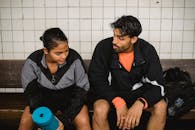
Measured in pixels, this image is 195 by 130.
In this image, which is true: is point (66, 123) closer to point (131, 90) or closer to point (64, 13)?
point (131, 90)

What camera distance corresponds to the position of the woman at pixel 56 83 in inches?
110

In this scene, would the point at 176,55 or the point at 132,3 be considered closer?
the point at 132,3

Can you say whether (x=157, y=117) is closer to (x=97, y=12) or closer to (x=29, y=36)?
(x=97, y=12)

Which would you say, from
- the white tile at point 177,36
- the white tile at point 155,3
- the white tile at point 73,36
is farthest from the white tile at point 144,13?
the white tile at point 73,36

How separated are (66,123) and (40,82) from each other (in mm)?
528

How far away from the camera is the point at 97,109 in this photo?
2795 mm

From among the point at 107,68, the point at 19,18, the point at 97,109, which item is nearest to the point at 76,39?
the point at 19,18

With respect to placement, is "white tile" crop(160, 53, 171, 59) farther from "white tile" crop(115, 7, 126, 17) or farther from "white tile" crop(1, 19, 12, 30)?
"white tile" crop(1, 19, 12, 30)

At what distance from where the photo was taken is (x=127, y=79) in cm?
309

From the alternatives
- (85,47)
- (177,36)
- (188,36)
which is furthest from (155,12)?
(85,47)

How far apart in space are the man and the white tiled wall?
894 millimetres

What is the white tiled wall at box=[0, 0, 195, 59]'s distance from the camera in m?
3.90

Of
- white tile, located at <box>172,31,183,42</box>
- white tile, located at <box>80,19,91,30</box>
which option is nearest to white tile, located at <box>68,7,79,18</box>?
white tile, located at <box>80,19,91,30</box>

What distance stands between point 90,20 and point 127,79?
122 centimetres
